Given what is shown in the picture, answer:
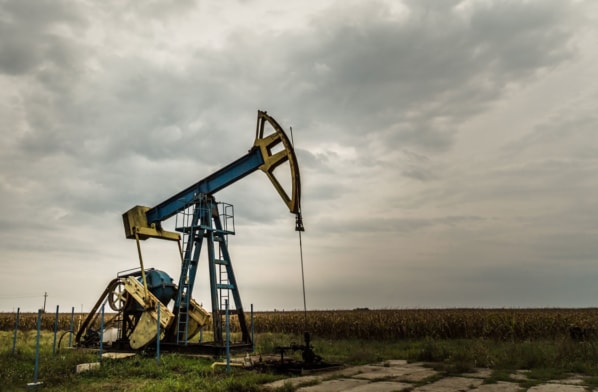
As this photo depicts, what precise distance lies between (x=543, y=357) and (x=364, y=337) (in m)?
8.37

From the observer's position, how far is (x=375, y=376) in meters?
9.04

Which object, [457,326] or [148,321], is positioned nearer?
[148,321]

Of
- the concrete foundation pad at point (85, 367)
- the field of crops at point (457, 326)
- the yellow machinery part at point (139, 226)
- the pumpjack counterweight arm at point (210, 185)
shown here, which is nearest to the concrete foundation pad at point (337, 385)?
the concrete foundation pad at point (85, 367)

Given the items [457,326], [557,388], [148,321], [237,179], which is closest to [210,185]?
[237,179]

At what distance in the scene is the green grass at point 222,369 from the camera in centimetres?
828

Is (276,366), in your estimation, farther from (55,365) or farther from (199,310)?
(55,365)

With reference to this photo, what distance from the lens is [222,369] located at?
9.48 m

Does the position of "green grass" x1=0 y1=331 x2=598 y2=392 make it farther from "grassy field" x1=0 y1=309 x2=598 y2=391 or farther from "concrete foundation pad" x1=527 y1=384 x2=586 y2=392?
"concrete foundation pad" x1=527 y1=384 x2=586 y2=392

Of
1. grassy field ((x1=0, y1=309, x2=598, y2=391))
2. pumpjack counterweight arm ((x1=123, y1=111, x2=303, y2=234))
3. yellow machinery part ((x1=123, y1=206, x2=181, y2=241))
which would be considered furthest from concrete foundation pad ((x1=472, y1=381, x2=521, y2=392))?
yellow machinery part ((x1=123, y1=206, x2=181, y2=241))

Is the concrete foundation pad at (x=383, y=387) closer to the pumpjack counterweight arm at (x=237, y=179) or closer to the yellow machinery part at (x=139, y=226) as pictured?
the pumpjack counterweight arm at (x=237, y=179)

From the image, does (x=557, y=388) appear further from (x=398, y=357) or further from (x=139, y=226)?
(x=139, y=226)

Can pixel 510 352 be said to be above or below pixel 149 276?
below

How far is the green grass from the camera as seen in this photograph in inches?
326

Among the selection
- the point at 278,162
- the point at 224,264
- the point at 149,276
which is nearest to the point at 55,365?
the point at 149,276
